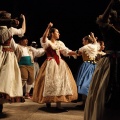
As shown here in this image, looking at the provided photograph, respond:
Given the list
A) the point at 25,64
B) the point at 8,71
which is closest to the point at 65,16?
the point at 25,64

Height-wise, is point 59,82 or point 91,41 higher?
point 91,41

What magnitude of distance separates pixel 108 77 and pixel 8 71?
162 cm

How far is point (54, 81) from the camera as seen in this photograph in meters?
4.00

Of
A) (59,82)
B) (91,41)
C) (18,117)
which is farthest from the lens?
(91,41)

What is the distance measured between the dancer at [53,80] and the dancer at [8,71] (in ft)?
1.68

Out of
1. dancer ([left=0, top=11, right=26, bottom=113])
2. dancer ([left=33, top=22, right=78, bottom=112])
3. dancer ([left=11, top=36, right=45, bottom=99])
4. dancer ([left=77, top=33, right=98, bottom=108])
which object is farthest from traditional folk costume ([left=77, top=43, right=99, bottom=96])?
dancer ([left=11, top=36, right=45, bottom=99])

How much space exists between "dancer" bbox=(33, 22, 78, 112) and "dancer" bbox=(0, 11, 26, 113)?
51 cm

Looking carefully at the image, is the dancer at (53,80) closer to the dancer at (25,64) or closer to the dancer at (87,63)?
the dancer at (87,63)

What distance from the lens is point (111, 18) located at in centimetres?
228

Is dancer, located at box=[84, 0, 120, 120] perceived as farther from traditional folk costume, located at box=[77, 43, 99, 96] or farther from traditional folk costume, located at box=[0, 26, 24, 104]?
traditional folk costume, located at box=[77, 43, 99, 96]

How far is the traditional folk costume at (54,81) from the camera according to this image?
3.95 m

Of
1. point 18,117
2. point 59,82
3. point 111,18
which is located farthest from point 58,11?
point 111,18

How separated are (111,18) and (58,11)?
5.00 meters

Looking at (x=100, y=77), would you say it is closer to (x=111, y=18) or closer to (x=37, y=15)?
(x=111, y=18)
